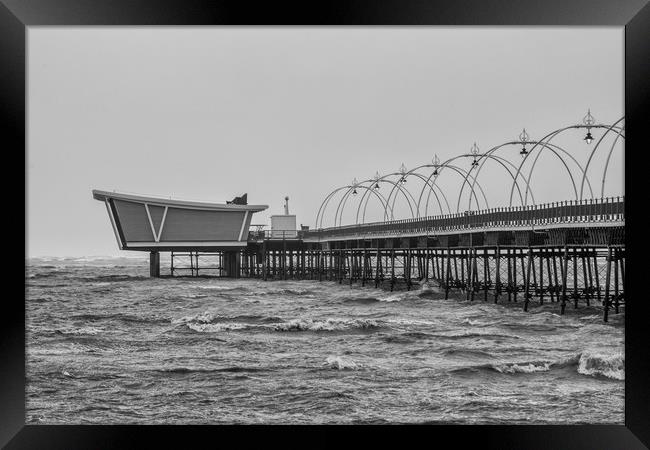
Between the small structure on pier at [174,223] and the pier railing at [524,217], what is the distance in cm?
1320

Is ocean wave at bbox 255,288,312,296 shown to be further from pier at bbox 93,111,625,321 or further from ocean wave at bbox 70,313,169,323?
ocean wave at bbox 70,313,169,323

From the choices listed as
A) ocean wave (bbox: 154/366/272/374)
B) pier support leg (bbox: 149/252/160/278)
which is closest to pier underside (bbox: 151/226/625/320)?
pier support leg (bbox: 149/252/160/278)

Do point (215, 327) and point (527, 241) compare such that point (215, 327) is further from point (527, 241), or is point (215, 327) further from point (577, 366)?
point (577, 366)

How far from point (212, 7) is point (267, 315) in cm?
2488

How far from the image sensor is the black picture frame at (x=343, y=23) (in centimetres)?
869

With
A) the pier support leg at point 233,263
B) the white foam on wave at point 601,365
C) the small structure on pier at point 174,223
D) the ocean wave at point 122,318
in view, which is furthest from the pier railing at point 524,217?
the pier support leg at point 233,263

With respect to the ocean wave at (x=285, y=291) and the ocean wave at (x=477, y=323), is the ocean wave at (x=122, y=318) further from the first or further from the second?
the ocean wave at (x=285, y=291)

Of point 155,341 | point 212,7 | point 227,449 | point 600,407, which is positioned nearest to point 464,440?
point 227,449

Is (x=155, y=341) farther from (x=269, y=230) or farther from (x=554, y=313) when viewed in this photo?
(x=269, y=230)

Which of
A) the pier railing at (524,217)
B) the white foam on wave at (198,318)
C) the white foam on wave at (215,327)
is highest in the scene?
the pier railing at (524,217)

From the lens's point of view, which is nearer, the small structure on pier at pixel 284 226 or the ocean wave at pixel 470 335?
the ocean wave at pixel 470 335

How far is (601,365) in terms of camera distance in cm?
1941

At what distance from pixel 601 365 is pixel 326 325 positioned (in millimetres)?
11560

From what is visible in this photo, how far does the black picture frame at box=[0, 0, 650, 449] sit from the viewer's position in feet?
28.5
